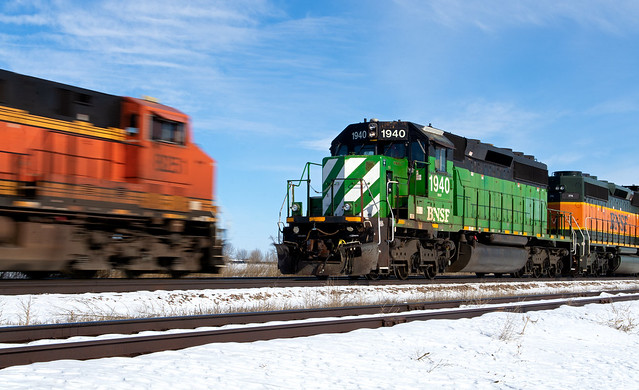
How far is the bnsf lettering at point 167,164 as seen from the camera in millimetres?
11539

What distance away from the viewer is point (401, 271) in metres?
14.6

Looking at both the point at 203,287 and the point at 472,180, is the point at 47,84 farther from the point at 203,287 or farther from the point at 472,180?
the point at 472,180

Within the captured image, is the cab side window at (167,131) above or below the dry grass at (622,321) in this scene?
above

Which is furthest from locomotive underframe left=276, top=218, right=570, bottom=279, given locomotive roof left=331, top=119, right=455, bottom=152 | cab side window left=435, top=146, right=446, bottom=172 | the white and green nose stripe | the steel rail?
the steel rail

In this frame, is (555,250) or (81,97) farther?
(555,250)

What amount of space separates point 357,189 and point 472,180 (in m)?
4.17

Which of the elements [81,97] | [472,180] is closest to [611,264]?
[472,180]

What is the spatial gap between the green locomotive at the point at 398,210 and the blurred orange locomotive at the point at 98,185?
257 centimetres

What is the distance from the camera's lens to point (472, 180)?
16.6 meters

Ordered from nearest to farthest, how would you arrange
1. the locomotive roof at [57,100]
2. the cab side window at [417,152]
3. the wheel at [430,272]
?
the locomotive roof at [57,100] < the cab side window at [417,152] < the wheel at [430,272]

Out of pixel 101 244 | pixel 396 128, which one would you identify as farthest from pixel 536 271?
pixel 101 244

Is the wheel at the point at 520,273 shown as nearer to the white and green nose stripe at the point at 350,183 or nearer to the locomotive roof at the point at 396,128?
→ the locomotive roof at the point at 396,128

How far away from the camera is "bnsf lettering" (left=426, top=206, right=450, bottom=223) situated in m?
14.7

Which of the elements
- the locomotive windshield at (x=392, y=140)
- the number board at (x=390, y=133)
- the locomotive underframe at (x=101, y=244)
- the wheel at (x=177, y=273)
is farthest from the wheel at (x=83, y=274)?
the number board at (x=390, y=133)
